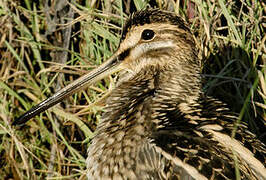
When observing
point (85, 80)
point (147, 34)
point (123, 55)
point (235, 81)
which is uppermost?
point (147, 34)

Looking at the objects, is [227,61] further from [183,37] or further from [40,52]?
[40,52]

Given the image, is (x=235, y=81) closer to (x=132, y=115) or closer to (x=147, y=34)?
(x=147, y=34)

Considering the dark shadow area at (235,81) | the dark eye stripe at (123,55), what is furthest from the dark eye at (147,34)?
the dark shadow area at (235,81)

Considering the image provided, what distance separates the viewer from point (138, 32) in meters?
2.78

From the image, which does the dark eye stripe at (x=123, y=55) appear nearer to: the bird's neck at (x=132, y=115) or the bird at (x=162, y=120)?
the bird at (x=162, y=120)

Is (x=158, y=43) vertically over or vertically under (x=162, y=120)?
over

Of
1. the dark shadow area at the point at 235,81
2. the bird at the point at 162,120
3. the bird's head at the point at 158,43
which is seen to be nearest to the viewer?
the bird at the point at 162,120

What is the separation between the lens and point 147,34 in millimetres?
2779

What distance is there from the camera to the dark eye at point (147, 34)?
9.12 ft

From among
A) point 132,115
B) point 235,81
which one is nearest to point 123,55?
point 132,115

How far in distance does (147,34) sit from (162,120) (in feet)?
1.82

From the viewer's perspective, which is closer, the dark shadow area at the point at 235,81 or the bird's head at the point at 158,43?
the bird's head at the point at 158,43

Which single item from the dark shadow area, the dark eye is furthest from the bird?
the dark shadow area

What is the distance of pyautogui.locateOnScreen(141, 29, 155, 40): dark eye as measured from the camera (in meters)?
2.78
